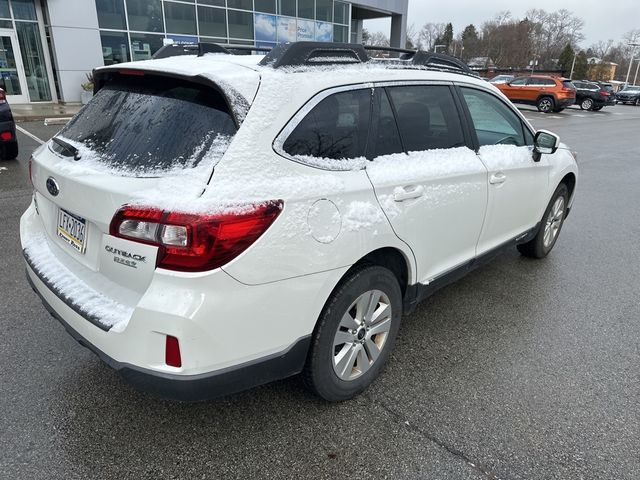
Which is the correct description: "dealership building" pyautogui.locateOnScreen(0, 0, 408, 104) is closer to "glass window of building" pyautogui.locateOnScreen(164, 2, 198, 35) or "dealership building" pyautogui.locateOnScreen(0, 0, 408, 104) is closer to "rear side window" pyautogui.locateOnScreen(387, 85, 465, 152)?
"glass window of building" pyautogui.locateOnScreen(164, 2, 198, 35)

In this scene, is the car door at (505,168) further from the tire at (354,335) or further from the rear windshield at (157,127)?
the rear windshield at (157,127)

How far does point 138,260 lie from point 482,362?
220 centimetres

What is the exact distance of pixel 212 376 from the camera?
2.00m

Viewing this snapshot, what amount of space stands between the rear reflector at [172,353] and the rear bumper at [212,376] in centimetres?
5

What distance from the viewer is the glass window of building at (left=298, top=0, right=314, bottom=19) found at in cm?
2295

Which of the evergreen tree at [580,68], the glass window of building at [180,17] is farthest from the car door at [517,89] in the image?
the evergreen tree at [580,68]

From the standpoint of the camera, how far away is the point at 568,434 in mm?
2480

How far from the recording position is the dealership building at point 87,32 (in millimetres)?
16234

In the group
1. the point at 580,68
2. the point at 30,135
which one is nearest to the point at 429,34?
the point at 580,68

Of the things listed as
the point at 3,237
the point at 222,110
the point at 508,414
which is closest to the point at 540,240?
the point at 508,414

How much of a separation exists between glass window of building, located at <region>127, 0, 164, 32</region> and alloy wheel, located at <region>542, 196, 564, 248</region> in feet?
57.7

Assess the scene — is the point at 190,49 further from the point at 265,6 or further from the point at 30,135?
the point at 265,6

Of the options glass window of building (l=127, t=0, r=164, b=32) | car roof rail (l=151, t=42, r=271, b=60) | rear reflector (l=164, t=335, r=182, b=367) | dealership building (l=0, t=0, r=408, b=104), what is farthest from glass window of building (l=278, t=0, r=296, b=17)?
rear reflector (l=164, t=335, r=182, b=367)

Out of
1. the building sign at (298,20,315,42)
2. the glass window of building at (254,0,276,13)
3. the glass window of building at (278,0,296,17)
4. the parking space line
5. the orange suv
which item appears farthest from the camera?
the orange suv
